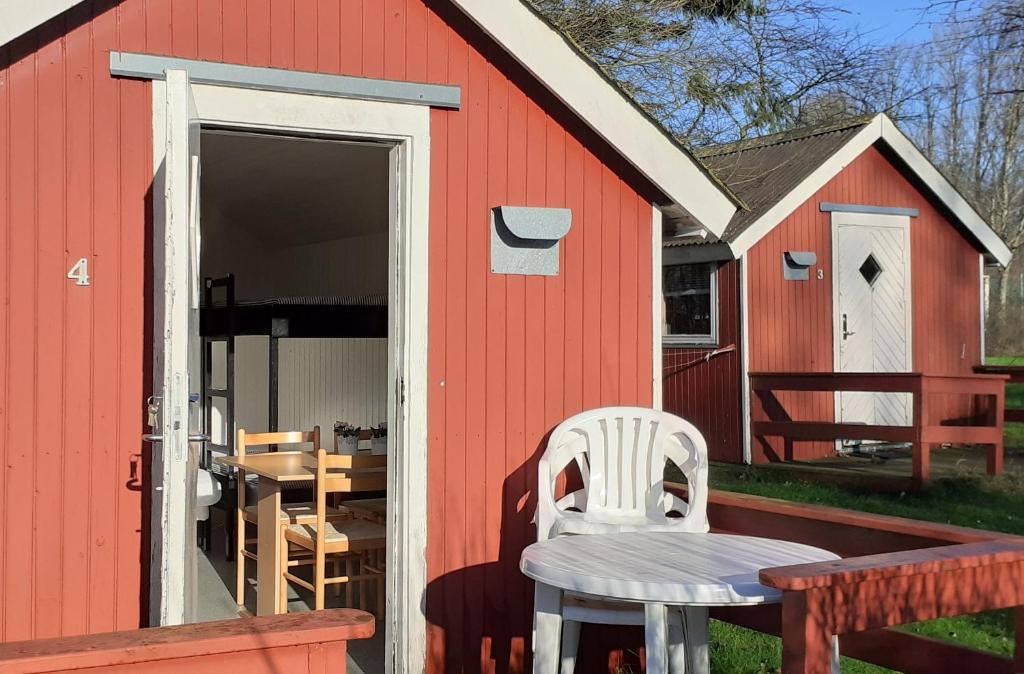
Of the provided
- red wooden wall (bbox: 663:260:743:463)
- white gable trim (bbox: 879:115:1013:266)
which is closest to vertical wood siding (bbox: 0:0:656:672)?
red wooden wall (bbox: 663:260:743:463)

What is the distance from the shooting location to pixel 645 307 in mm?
4910

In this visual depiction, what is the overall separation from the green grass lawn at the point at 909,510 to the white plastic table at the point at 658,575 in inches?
48.6

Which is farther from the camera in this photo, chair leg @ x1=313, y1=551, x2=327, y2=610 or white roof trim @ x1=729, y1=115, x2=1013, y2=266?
white roof trim @ x1=729, y1=115, x2=1013, y2=266

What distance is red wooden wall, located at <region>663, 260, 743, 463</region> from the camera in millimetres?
11062

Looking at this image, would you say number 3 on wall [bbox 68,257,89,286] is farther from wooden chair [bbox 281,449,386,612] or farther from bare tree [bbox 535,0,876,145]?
bare tree [bbox 535,0,876,145]

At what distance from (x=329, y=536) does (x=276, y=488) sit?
0.35 m

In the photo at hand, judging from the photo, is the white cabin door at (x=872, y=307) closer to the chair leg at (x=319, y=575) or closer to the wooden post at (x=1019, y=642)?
the chair leg at (x=319, y=575)

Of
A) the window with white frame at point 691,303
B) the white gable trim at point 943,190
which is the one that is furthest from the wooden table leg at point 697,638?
the white gable trim at point 943,190

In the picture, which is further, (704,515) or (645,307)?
(645,307)

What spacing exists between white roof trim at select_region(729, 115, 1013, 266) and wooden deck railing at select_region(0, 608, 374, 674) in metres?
8.75

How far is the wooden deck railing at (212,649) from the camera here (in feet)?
7.13

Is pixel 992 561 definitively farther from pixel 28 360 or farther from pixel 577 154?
pixel 28 360

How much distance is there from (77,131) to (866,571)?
2.92 m

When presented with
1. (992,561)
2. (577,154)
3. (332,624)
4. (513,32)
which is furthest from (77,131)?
(992,561)
